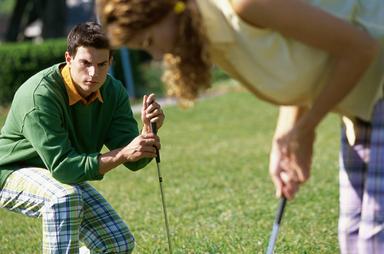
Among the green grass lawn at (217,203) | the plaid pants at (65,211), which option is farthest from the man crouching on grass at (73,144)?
the green grass lawn at (217,203)

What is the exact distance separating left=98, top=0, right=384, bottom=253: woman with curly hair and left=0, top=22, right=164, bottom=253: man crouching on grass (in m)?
1.12

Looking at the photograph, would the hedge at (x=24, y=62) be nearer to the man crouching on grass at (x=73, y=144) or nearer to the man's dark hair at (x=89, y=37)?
the man crouching on grass at (x=73, y=144)

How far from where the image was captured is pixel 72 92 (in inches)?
159

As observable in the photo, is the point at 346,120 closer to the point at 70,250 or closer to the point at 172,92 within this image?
the point at 172,92

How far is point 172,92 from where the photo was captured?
110 inches

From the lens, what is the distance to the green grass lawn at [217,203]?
5.26m

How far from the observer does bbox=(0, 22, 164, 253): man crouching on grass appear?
3799 mm

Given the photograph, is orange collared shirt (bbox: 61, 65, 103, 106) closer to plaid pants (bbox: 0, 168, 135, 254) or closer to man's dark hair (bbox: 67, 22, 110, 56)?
man's dark hair (bbox: 67, 22, 110, 56)

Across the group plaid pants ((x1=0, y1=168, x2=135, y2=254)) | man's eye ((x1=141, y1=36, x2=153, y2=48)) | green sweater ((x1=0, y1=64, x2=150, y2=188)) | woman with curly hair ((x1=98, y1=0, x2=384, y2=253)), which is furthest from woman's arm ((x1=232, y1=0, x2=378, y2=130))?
plaid pants ((x1=0, y1=168, x2=135, y2=254))

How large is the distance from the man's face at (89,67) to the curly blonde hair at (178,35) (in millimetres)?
1222

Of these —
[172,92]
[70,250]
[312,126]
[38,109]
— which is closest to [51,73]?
[38,109]

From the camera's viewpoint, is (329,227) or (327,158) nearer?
(329,227)

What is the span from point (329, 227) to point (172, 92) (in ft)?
10.1

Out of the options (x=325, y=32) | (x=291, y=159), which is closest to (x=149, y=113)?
(x=291, y=159)
